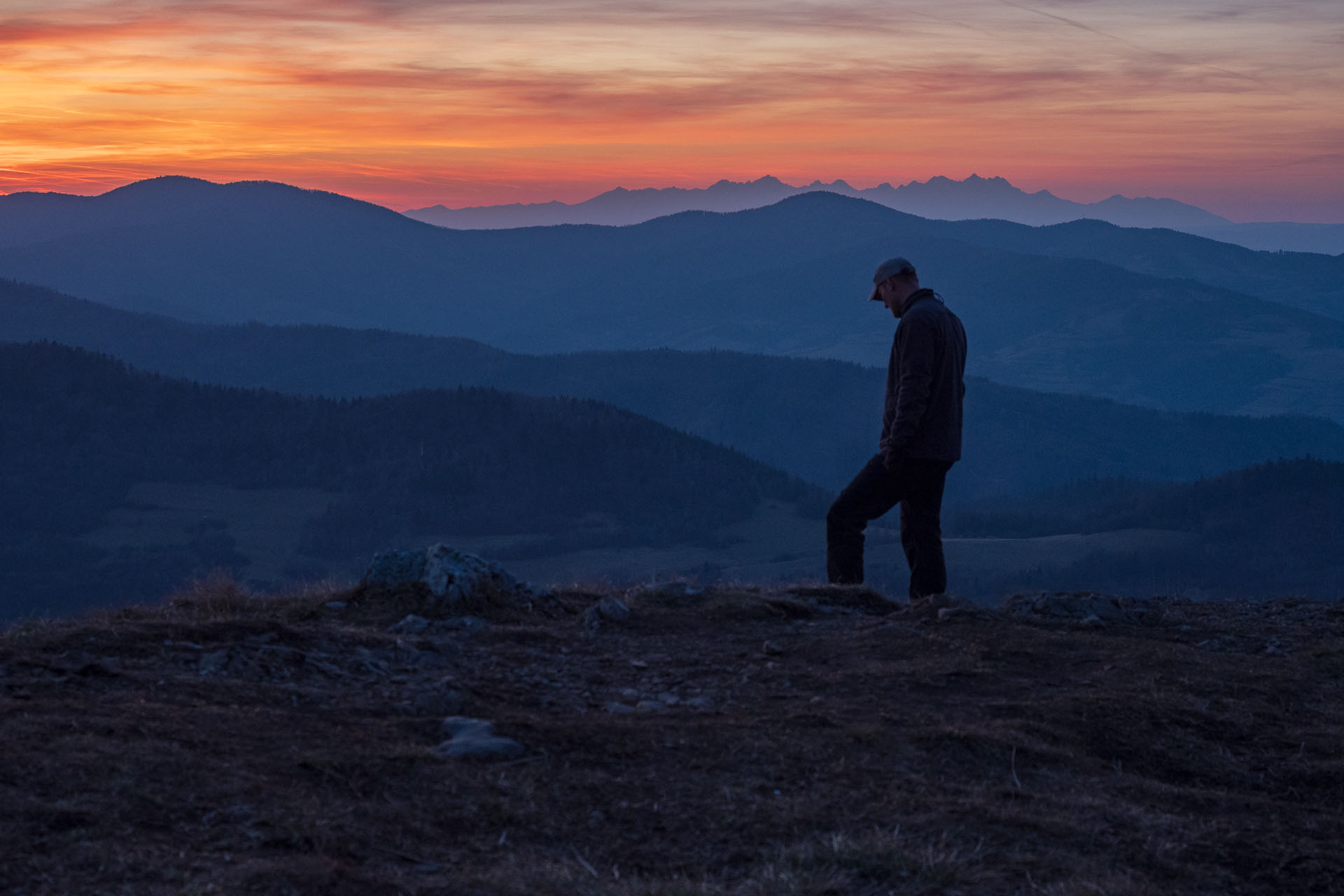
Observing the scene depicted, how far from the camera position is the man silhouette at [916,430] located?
854 centimetres

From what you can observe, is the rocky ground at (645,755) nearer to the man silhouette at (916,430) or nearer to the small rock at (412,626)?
the small rock at (412,626)

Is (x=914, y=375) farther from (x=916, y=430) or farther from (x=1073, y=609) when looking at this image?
A: (x=1073, y=609)

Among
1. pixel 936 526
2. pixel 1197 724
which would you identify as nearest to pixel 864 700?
pixel 1197 724

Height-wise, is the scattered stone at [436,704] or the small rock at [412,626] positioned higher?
the scattered stone at [436,704]

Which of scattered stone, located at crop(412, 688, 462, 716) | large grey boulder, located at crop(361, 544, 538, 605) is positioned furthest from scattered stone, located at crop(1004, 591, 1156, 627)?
scattered stone, located at crop(412, 688, 462, 716)

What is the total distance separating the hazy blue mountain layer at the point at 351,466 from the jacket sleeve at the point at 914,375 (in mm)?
135253

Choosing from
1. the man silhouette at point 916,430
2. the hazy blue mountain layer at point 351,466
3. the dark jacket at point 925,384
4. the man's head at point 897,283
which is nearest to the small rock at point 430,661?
the man silhouette at point 916,430

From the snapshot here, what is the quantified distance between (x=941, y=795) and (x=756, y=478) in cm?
15436

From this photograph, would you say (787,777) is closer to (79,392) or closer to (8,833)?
(8,833)

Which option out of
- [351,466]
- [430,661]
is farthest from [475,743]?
[351,466]

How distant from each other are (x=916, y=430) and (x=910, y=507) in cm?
69

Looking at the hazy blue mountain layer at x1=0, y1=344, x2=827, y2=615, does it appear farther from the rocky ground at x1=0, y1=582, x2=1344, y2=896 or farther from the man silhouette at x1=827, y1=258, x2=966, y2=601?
the rocky ground at x1=0, y1=582, x2=1344, y2=896

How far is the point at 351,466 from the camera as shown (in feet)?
512

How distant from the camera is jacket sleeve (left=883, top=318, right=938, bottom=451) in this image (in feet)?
27.9
